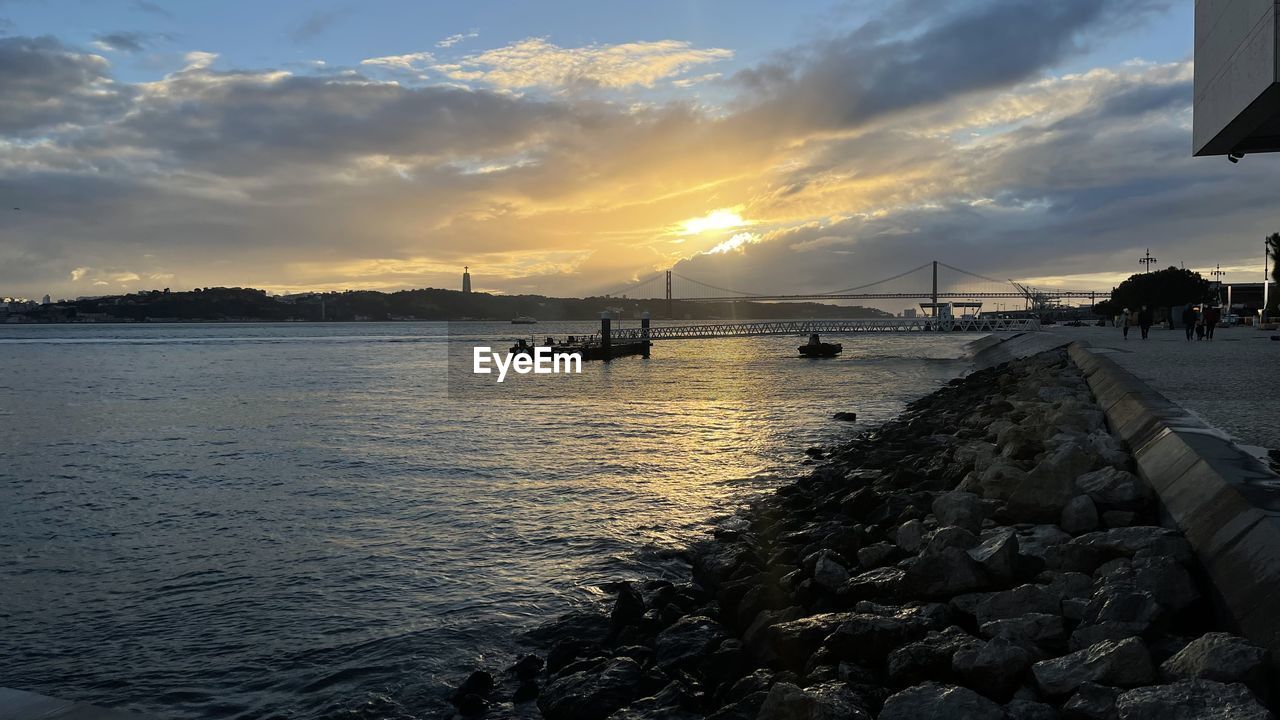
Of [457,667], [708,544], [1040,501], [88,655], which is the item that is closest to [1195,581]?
[1040,501]

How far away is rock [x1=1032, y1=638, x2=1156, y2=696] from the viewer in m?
3.59

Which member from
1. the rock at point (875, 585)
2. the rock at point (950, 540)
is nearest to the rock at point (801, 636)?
the rock at point (875, 585)

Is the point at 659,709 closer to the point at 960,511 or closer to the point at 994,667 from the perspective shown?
the point at 994,667

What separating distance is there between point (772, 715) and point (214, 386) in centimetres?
3969

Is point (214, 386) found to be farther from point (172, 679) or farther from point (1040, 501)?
point (1040, 501)

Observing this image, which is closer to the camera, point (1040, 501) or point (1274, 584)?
point (1274, 584)

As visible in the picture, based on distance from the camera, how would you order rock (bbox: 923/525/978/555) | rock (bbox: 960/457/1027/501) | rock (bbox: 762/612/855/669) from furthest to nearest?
rock (bbox: 960/457/1027/501) → rock (bbox: 923/525/978/555) → rock (bbox: 762/612/855/669)

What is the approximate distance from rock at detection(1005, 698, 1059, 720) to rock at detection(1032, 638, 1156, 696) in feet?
0.42

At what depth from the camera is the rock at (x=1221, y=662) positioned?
3301 millimetres

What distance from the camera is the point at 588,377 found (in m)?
43.9

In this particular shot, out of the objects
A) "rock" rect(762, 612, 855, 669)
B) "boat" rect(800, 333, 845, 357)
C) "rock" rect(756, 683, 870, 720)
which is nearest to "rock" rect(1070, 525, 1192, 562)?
"rock" rect(762, 612, 855, 669)

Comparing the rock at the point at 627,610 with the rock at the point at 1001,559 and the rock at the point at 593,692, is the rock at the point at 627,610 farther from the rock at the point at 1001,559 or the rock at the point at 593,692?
the rock at the point at 1001,559

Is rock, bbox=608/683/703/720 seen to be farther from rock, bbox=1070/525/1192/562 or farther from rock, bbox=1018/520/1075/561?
rock, bbox=1070/525/1192/562

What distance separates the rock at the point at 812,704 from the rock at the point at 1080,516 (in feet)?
9.92
